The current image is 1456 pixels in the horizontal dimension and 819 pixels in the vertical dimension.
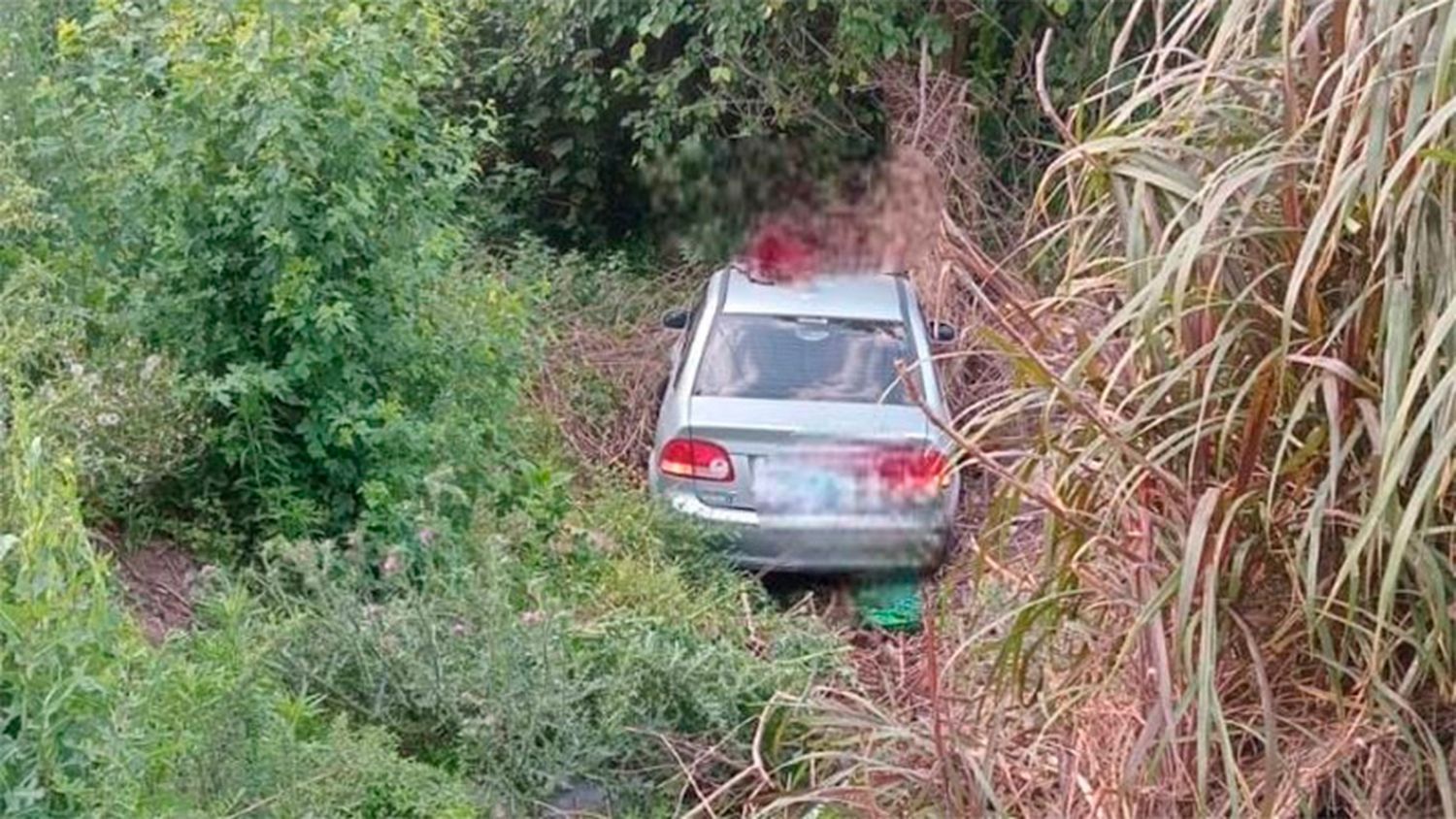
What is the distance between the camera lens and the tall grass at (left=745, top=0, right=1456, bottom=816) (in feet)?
10.1

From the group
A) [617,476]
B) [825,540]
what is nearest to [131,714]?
[825,540]

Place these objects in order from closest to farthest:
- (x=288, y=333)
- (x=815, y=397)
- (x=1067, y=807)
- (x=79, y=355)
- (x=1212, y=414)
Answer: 1. (x=1212, y=414)
2. (x=1067, y=807)
3. (x=79, y=355)
4. (x=288, y=333)
5. (x=815, y=397)

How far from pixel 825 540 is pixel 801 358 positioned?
1057 millimetres

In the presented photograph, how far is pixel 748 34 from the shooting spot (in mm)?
10883

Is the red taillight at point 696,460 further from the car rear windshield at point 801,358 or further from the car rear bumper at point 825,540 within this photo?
the car rear windshield at point 801,358

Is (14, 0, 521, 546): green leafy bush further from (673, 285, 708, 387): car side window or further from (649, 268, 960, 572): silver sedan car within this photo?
(673, 285, 708, 387): car side window

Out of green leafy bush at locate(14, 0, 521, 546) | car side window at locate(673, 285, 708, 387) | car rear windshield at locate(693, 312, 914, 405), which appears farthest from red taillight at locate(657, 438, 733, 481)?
green leafy bush at locate(14, 0, 521, 546)

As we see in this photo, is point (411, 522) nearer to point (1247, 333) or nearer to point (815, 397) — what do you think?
point (815, 397)

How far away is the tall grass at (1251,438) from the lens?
10.1ft

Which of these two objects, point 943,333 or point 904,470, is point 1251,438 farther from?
point 943,333

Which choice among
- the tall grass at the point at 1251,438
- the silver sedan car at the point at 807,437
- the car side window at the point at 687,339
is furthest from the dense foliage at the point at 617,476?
the car side window at the point at 687,339

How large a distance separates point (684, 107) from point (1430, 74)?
831cm

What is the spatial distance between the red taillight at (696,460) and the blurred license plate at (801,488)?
159mm

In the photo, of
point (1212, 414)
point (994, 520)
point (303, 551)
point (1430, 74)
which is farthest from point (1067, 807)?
point (303, 551)
